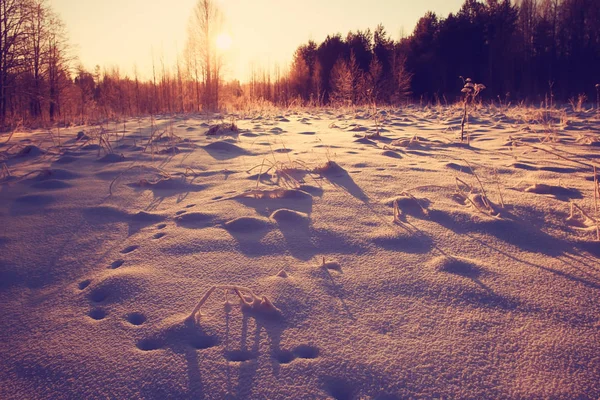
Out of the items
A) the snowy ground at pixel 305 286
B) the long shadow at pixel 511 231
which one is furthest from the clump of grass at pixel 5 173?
the long shadow at pixel 511 231

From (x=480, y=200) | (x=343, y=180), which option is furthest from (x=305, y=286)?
(x=343, y=180)

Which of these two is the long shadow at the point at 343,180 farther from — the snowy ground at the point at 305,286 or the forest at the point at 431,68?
the forest at the point at 431,68

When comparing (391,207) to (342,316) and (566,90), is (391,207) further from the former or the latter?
(566,90)

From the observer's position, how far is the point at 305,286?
117 cm

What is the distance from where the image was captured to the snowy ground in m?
0.83

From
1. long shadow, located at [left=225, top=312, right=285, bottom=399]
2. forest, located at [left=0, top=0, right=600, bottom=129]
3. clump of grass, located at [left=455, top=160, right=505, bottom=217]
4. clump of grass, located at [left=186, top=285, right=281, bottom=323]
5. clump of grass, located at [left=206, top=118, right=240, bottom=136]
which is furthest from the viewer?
forest, located at [left=0, top=0, right=600, bottom=129]

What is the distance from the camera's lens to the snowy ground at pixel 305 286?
0.83m

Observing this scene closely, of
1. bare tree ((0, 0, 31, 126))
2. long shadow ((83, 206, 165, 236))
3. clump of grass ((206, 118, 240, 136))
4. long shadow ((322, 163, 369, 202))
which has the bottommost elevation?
long shadow ((83, 206, 165, 236))

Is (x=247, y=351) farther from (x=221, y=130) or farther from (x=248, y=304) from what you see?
(x=221, y=130)

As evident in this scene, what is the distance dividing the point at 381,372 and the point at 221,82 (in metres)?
19.1

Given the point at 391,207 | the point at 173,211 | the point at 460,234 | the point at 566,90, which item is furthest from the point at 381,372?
the point at 566,90

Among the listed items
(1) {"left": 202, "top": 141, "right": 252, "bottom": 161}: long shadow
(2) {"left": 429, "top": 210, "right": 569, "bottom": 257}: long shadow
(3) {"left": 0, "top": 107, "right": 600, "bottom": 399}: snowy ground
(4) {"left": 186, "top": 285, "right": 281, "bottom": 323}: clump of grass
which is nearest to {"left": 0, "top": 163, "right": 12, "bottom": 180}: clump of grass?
(3) {"left": 0, "top": 107, "right": 600, "bottom": 399}: snowy ground

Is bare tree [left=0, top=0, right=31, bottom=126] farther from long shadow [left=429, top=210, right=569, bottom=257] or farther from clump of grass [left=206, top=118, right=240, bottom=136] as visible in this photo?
long shadow [left=429, top=210, right=569, bottom=257]

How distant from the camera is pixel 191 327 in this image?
0.99 m
